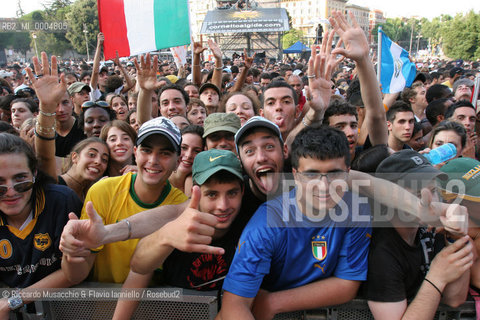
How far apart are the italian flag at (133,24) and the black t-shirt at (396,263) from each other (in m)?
5.48

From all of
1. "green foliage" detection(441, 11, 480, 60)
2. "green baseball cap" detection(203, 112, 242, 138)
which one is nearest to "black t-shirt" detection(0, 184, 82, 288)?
"green baseball cap" detection(203, 112, 242, 138)

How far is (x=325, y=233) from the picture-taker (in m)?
1.91

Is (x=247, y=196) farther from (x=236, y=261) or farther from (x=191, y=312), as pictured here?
(x=191, y=312)

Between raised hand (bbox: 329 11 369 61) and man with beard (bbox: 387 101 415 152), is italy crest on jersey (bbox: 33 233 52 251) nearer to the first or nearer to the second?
raised hand (bbox: 329 11 369 61)

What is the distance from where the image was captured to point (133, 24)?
6168 millimetres

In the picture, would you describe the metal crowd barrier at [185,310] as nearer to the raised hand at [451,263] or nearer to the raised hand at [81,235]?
the raised hand at [451,263]

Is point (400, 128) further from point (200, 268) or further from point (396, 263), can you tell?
point (200, 268)

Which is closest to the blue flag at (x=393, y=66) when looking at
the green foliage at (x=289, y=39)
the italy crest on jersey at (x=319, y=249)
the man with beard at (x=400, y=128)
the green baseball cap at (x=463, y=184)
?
the man with beard at (x=400, y=128)

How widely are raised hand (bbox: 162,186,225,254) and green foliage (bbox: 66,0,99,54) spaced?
59140 mm

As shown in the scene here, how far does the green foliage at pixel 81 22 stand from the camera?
53.3 m

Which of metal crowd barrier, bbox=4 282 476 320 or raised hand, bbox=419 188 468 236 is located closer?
raised hand, bbox=419 188 468 236

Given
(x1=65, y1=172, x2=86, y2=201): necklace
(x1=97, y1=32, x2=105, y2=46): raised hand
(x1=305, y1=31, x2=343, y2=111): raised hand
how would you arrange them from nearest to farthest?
(x1=305, y1=31, x2=343, y2=111): raised hand
(x1=65, y1=172, x2=86, y2=201): necklace
(x1=97, y1=32, x2=105, y2=46): raised hand

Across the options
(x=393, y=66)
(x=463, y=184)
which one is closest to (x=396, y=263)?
(x=463, y=184)

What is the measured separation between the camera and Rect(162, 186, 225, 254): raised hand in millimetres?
1669
